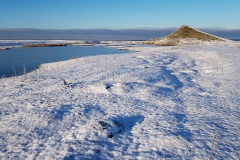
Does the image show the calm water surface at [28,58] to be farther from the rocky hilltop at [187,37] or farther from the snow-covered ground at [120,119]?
the rocky hilltop at [187,37]

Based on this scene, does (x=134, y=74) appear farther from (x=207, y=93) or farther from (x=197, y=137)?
(x=197, y=137)

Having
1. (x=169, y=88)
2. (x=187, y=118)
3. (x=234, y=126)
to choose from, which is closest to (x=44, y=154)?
A: (x=187, y=118)

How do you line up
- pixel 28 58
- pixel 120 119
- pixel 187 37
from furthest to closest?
pixel 187 37 < pixel 28 58 < pixel 120 119

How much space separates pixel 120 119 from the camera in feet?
27.2

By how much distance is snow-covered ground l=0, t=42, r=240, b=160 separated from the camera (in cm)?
639

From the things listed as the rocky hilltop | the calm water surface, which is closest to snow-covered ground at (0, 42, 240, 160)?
the calm water surface

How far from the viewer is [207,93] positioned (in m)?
11.4

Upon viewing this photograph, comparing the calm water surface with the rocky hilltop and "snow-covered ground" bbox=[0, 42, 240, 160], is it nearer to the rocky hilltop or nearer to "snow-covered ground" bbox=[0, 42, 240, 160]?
"snow-covered ground" bbox=[0, 42, 240, 160]

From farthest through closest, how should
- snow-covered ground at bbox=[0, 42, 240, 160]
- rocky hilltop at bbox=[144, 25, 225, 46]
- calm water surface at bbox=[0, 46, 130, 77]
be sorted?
1. rocky hilltop at bbox=[144, 25, 225, 46]
2. calm water surface at bbox=[0, 46, 130, 77]
3. snow-covered ground at bbox=[0, 42, 240, 160]

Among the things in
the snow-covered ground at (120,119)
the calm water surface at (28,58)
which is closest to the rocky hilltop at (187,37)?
the calm water surface at (28,58)

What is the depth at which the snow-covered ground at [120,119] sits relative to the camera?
6.39 meters

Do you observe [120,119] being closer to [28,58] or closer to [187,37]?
[28,58]

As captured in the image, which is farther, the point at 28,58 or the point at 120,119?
the point at 28,58

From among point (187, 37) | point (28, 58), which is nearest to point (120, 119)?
point (28, 58)
